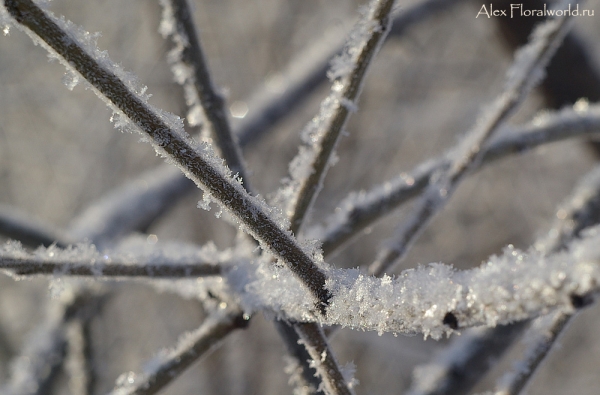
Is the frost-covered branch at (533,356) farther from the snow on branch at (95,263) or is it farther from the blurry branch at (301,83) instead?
the blurry branch at (301,83)

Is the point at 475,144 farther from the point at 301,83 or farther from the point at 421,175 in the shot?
the point at 301,83

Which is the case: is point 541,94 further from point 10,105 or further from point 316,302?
point 10,105

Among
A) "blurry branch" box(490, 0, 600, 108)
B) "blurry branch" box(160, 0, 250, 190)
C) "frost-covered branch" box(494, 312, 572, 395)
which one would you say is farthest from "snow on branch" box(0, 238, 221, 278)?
"blurry branch" box(490, 0, 600, 108)

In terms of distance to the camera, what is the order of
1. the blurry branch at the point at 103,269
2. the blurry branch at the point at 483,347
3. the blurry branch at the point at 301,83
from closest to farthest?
the blurry branch at the point at 103,269 → the blurry branch at the point at 483,347 → the blurry branch at the point at 301,83

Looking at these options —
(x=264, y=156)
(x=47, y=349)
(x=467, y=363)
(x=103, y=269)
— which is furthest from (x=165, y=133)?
(x=264, y=156)

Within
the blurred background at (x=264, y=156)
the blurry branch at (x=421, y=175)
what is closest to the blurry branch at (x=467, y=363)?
the blurry branch at (x=421, y=175)

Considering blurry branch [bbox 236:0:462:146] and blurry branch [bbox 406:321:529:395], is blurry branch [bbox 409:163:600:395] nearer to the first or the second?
blurry branch [bbox 406:321:529:395]
